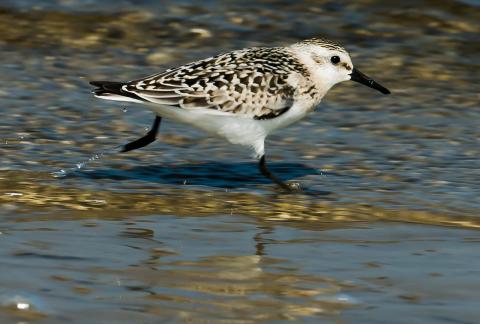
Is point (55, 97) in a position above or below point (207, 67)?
below

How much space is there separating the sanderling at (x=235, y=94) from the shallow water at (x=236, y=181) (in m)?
0.43

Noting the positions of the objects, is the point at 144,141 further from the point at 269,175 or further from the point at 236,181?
the point at 269,175

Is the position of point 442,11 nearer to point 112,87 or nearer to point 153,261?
point 112,87

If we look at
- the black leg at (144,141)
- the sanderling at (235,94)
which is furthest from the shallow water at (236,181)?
the sanderling at (235,94)

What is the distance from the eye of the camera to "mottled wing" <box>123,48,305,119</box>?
26.4 ft

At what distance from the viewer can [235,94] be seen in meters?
8.09

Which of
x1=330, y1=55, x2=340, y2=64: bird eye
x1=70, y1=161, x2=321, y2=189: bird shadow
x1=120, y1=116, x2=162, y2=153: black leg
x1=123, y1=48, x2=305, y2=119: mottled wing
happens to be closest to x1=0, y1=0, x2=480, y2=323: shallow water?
x1=70, y1=161, x2=321, y2=189: bird shadow

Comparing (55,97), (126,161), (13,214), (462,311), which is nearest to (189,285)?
(462,311)

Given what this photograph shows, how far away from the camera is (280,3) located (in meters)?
13.4

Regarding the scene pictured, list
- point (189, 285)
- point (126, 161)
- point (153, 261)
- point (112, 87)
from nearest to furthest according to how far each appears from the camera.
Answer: point (189, 285) < point (153, 261) < point (112, 87) < point (126, 161)

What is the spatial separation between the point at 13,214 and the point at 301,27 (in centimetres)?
652

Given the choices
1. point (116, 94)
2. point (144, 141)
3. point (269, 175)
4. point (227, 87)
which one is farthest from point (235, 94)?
point (144, 141)

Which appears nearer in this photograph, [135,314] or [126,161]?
[135,314]

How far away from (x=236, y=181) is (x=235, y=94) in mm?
682
